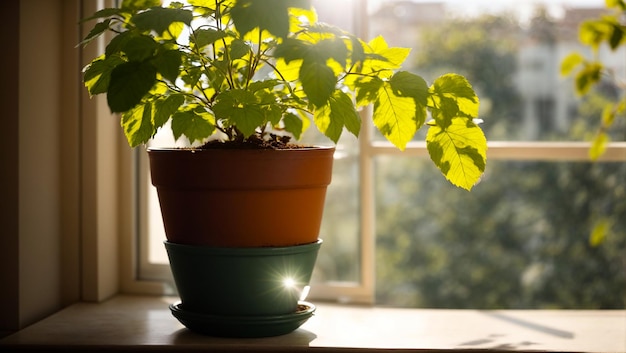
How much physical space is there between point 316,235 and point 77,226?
0.68m

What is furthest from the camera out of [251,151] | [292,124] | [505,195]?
[505,195]

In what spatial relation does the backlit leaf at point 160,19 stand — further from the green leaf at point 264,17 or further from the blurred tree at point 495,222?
the blurred tree at point 495,222

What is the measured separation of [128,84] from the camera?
121cm

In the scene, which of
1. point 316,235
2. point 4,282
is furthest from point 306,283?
point 4,282

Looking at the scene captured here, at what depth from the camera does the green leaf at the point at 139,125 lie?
1.37 metres

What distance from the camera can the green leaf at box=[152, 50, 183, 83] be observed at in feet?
3.99

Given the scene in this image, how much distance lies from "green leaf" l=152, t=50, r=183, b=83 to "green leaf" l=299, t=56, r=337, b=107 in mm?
204

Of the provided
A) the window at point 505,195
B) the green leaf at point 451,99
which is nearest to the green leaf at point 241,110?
the green leaf at point 451,99

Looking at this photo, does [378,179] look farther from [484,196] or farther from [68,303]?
[68,303]

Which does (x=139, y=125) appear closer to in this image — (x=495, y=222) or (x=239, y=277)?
(x=239, y=277)

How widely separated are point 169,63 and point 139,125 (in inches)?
8.3

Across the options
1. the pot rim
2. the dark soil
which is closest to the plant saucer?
the pot rim

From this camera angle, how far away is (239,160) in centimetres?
138

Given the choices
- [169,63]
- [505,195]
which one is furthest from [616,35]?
[505,195]
